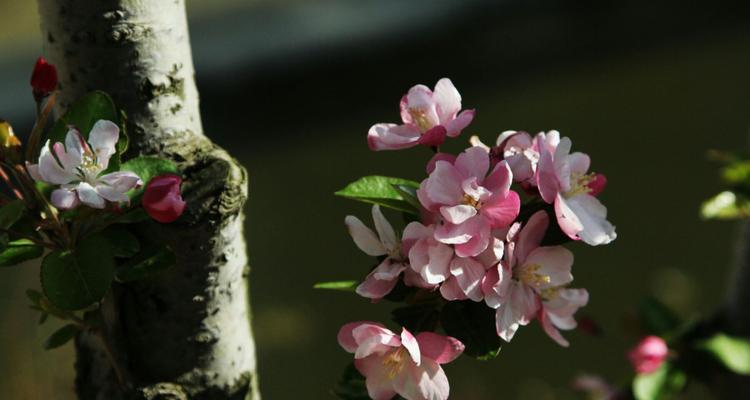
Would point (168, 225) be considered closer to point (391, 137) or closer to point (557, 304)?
point (391, 137)

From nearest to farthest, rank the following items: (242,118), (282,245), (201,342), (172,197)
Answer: (172,197) < (201,342) < (242,118) < (282,245)

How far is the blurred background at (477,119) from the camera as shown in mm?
2510

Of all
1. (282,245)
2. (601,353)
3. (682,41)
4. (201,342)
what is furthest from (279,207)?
(201,342)

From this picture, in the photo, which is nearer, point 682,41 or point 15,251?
point 15,251

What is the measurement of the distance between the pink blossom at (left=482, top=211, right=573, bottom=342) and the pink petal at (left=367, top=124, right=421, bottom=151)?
0.09 meters

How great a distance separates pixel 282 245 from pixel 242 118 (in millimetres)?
371

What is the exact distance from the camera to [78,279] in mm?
588

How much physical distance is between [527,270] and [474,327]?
47 millimetres

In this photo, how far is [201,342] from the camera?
0.70 meters

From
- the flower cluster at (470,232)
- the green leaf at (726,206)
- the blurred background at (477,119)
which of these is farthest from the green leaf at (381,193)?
the blurred background at (477,119)

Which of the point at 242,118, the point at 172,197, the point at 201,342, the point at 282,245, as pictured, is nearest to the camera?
the point at 172,197

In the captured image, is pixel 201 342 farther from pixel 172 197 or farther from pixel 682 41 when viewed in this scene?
pixel 682 41

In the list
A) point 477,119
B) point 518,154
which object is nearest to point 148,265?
point 518,154

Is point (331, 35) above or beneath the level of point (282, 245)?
above
